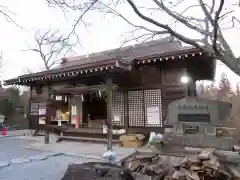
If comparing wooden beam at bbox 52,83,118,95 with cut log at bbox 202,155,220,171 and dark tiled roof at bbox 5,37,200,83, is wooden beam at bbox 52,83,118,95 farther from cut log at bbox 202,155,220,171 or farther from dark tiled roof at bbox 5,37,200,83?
cut log at bbox 202,155,220,171

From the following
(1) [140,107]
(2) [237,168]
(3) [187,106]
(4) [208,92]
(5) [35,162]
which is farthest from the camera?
(4) [208,92]

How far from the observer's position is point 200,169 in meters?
4.05

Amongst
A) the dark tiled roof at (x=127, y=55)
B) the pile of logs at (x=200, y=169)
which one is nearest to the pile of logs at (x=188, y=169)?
the pile of logs at (x=200, y=169)

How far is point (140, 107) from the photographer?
8617 mm

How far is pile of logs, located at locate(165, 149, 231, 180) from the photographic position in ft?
12.9

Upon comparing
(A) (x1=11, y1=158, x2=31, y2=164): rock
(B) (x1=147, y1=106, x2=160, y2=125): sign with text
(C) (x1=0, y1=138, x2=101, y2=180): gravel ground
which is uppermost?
(B) (x1=147, y1=106, x2=160, y2=125): sign with text

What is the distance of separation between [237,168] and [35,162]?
512 cm

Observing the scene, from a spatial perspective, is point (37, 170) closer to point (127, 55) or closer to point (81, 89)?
point (81, 89)

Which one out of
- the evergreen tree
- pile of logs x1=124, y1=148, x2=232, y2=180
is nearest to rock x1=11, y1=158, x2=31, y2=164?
pile of logs x1=124, y1=148, x2=232, y2=180

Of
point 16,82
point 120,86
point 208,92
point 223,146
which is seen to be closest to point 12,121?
point 16,82

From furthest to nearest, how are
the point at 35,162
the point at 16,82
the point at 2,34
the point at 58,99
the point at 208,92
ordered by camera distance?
1. the point at 208,92
2. the point at 58,99
3. the point at 16,82
4. the point at 35,162
5. the point at 2,34

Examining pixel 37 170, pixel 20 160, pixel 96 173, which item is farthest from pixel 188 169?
pixel 20 160

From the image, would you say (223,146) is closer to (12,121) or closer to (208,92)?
(12,121)

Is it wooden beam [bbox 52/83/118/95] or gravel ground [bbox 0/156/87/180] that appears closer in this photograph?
gravel ground [bbox 0/156/87/180]
